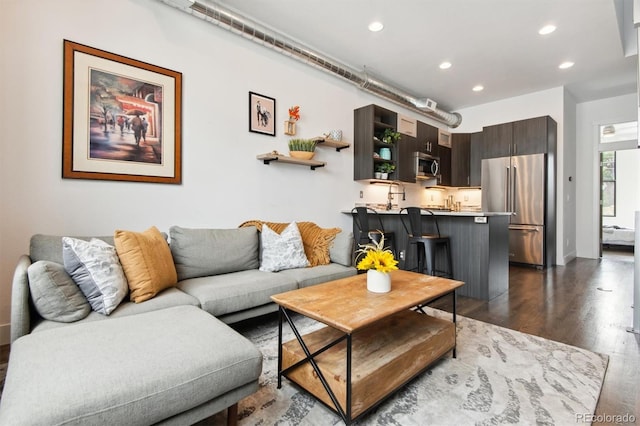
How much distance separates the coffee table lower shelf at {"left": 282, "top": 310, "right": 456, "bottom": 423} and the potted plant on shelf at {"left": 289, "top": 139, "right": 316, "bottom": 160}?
243 cm

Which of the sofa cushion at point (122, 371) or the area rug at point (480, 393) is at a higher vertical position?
the sofa cushion at point (122, 371)

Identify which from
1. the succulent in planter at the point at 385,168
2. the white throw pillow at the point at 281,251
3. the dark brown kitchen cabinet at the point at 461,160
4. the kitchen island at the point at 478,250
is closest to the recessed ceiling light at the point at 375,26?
the succulent in planter at the point at 385,168

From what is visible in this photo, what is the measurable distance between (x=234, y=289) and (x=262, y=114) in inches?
87.3

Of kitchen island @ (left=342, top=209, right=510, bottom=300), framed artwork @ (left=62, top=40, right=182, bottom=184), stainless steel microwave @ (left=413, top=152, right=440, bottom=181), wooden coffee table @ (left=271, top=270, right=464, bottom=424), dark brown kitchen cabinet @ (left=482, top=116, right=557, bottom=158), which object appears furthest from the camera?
stainless steel microwave @ (left=413, top=152, right=440, bottom=181)

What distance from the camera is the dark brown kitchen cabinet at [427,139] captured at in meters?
5.75

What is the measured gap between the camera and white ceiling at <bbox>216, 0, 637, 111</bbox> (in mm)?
3320

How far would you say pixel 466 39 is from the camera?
13.0 feet

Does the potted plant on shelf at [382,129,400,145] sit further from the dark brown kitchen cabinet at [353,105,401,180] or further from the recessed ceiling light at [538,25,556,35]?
the recessed ceiling light at [538,25,556,35]

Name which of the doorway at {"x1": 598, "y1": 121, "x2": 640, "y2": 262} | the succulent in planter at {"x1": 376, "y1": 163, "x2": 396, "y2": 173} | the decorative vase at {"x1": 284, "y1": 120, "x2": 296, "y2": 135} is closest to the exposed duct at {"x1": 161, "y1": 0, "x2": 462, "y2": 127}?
the decorative vase at {"x1": 284, "y1": 120, "x2": 296, "y2": 135}

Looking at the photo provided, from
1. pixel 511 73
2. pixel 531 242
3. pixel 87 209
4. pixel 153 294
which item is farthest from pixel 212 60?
pixel 531 242

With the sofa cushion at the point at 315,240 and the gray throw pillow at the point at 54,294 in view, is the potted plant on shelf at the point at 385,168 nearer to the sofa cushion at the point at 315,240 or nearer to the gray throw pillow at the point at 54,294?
the sofa cushion at the point at 315,240

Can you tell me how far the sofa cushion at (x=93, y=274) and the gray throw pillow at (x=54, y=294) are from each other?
0.05 metres

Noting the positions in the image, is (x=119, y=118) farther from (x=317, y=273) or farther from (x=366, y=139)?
(x=366, y=139)

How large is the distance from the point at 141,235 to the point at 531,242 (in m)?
5.90
